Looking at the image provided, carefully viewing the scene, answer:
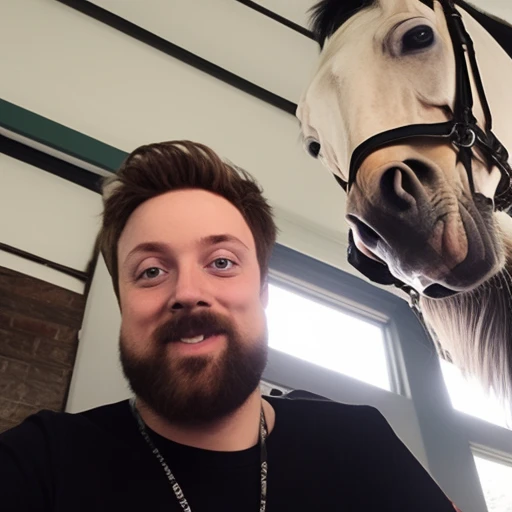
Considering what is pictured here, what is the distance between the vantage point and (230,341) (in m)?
0.58

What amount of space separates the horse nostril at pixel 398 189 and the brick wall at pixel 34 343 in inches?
20.5

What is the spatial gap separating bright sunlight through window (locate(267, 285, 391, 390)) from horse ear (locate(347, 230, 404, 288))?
0.35 feet

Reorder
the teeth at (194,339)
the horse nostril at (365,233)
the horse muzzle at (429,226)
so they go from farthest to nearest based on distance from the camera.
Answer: the horse nostril at (365,233) → the horse muzzle at (429,226) → the teeth at (194,339)

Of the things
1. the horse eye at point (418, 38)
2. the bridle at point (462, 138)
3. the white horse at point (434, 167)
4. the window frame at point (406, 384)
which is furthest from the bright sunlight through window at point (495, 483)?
the horse eye at point (418, 38)

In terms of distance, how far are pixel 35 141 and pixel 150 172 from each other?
1.56 ft

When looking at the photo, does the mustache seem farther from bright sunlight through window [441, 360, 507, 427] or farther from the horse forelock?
the horse forelock

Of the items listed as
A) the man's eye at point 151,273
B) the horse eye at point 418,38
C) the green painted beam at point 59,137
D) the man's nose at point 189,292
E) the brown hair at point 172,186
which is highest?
the horse eye at point 418,38

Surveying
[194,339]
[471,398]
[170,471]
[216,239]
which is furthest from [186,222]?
[471,398]

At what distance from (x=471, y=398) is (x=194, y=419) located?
1.84 ft

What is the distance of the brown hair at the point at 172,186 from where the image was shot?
69 cm

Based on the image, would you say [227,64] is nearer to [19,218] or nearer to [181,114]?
[181,114]

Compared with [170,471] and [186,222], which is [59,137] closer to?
[186,222]

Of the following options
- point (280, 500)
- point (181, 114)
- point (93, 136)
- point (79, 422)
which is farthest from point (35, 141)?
point (280, 500)

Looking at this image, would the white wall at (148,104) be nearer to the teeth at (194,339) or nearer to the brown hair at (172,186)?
the brown hair at (172,186)
